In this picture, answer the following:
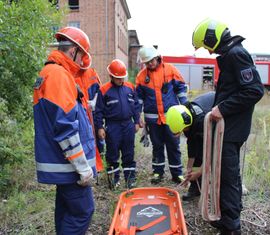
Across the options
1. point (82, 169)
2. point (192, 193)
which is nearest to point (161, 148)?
point (192, 193)

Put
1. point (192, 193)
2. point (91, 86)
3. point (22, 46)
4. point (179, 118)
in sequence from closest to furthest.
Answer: point (179, 118) < point (22, 46) < point (192, 193) < point (91, 86)

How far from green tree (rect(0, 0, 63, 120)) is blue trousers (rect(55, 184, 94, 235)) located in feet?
6.33

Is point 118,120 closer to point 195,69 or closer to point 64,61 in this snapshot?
point 64,61

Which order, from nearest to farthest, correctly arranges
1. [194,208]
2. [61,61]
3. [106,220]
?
[61,61]
[106,220]
[194,208]

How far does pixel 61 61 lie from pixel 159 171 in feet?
10.2

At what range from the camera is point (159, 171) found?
5605mm

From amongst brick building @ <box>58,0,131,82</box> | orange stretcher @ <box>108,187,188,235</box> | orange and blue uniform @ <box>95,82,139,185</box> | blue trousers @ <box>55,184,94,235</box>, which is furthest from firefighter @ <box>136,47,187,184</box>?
brick building @ <box>58,0,131,82</box>

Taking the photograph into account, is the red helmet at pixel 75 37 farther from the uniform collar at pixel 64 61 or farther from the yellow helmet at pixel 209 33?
the yellow helmet at pixel 209 33

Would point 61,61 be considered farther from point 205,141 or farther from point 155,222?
point 155,222

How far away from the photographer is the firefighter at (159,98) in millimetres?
5328

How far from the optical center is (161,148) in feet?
18.3

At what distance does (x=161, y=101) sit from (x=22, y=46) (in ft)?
6.84

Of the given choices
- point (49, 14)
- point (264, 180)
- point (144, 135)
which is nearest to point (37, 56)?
point (49, 14)

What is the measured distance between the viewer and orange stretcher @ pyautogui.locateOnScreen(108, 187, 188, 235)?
3484 millimetres
